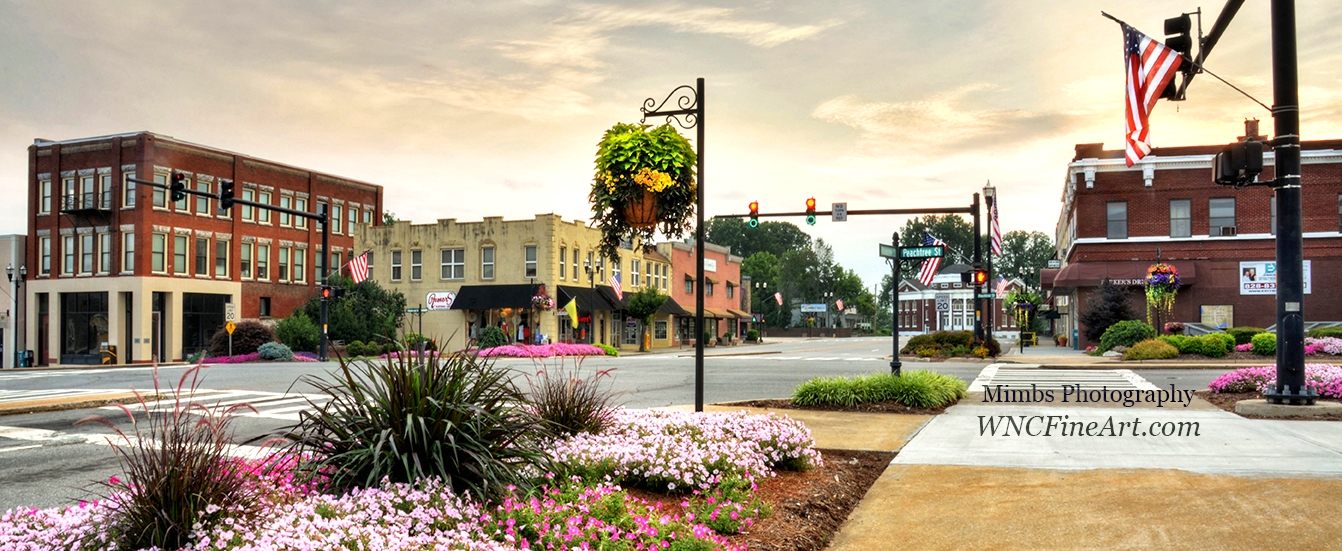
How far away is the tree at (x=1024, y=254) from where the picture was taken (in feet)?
493

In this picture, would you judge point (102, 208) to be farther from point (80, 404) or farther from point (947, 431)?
point (947, 431)

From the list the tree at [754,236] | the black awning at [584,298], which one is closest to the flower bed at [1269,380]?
the black awning at [584,298]

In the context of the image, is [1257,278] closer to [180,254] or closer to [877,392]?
[877,392]

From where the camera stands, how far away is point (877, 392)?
45.9ft

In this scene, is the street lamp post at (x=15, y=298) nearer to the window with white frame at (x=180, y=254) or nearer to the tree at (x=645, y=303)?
the window with white frame at (x=180, y=254)

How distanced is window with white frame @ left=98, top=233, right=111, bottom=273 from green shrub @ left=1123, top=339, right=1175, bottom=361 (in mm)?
46051

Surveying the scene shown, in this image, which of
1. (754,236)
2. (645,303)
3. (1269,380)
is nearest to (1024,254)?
(754,236)

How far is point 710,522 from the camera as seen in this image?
5.67m

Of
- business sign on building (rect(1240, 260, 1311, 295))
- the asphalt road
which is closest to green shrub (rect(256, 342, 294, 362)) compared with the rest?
the asphalt road

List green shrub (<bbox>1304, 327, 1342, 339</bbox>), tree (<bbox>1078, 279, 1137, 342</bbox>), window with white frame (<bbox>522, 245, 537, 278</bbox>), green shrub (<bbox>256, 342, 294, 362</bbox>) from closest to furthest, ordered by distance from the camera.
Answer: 1. green shrub (<bbox>1304, 327, 1342, 339</bbox>)
2. green shrub (<bbox>256, 342, 294, 362</bbox>)
3. tree (<bbox>1078, 279, 1137, 342</bbox>)
4. window with white frame (<bbox>522, 245, 537, 278</bbox>)

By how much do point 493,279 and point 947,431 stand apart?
1722 inches

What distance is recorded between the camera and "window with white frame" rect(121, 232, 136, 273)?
4709cm

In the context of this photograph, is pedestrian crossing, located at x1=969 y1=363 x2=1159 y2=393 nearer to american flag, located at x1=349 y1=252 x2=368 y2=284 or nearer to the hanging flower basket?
the hanging flower basket

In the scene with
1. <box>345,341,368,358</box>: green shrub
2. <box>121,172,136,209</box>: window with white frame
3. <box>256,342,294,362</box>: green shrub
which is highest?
<box>121,172,136,209</box>: window with white frame
